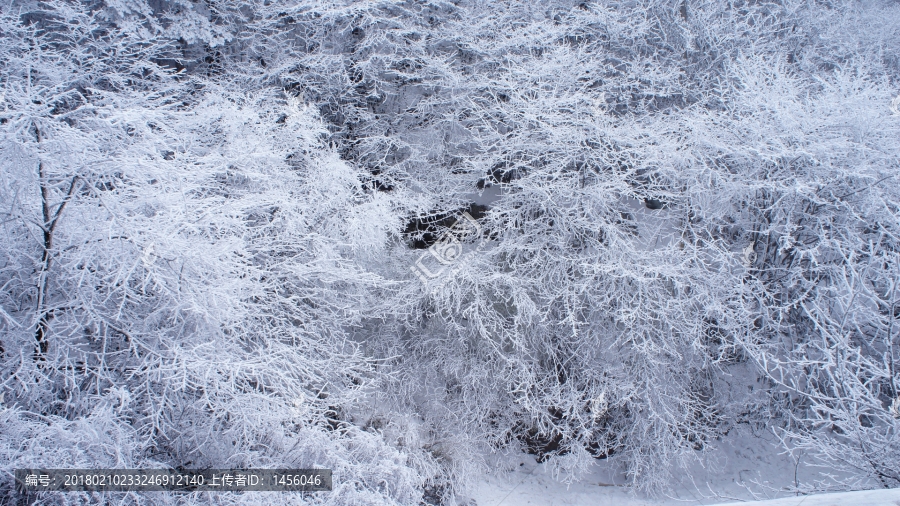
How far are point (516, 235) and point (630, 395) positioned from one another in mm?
3184

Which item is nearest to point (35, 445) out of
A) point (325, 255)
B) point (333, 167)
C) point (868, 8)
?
point (325, 255)

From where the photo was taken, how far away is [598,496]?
8.21 metres

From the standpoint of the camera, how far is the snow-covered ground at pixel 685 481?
803 centimetres
